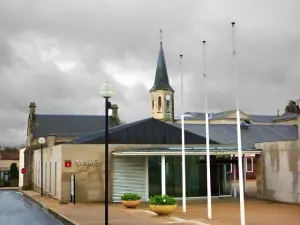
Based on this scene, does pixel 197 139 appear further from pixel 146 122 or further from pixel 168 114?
pixel 168 114

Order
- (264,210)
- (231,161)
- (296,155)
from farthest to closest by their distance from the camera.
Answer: (231,161) < (296,155) < (264,210)

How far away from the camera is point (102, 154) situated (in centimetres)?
2659

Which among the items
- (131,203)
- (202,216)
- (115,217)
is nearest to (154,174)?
(131,203)

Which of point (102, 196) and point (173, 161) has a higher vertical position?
point (173, 161)

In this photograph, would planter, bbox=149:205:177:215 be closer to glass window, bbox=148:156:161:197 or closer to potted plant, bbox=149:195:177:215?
potted plant, bbox=149:195:177:215

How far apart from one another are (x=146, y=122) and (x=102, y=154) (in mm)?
4073

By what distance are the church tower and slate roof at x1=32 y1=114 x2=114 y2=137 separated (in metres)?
27.5

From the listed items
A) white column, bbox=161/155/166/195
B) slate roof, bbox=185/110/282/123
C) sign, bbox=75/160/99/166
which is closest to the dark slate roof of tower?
slate roof, bbox=185/110/282/123

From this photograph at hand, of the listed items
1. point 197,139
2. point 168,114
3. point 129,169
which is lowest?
point 129,169

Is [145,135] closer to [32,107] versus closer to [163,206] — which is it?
[163,206]

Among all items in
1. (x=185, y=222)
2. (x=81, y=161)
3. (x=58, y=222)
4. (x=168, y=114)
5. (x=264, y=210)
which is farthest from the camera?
(x=168, y=114)

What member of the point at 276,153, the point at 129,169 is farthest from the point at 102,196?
the point at 276,153

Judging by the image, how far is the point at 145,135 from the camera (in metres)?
28.5

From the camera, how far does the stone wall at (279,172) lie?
24.5 metres
